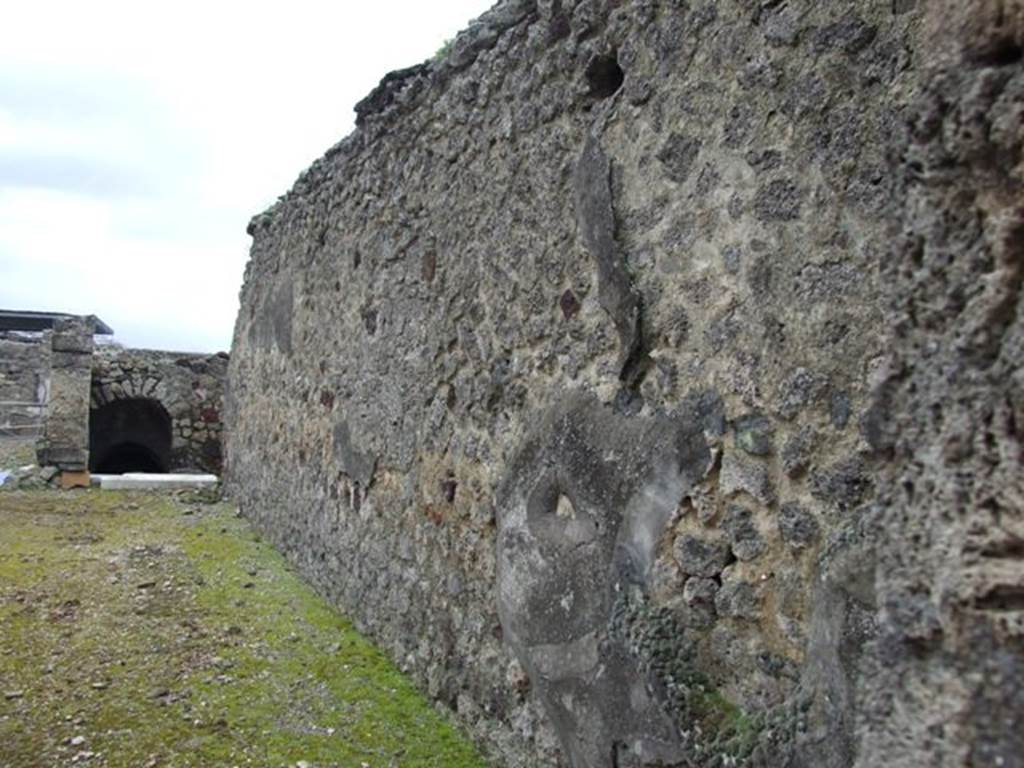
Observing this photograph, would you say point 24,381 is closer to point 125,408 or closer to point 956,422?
point 125,408

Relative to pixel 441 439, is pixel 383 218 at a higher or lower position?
higher

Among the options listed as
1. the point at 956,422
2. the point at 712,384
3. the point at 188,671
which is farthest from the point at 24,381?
the point at 956,422

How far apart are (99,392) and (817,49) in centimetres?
991

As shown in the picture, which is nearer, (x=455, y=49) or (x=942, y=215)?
(x=942, y=215)

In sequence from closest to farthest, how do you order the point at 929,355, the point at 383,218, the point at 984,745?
the point at 984,745
the point at 929,355
the point at 383,218

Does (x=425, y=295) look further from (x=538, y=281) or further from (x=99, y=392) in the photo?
(x=99, y=392)

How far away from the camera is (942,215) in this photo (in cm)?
90

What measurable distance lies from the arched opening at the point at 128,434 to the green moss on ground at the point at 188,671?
5663mm

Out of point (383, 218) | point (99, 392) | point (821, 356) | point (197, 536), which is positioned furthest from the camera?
point (99, 392)

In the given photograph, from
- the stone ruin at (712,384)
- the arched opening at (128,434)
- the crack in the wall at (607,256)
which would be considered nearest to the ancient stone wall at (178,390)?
the arched opening at (128,434)

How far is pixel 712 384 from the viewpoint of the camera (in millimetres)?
2061

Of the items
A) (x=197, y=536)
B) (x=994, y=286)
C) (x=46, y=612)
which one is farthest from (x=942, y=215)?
(x=197, y=536)

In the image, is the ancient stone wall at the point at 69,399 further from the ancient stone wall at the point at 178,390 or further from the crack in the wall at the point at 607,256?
the crack in the wall at the point at 607,256

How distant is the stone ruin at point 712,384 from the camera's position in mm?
856
